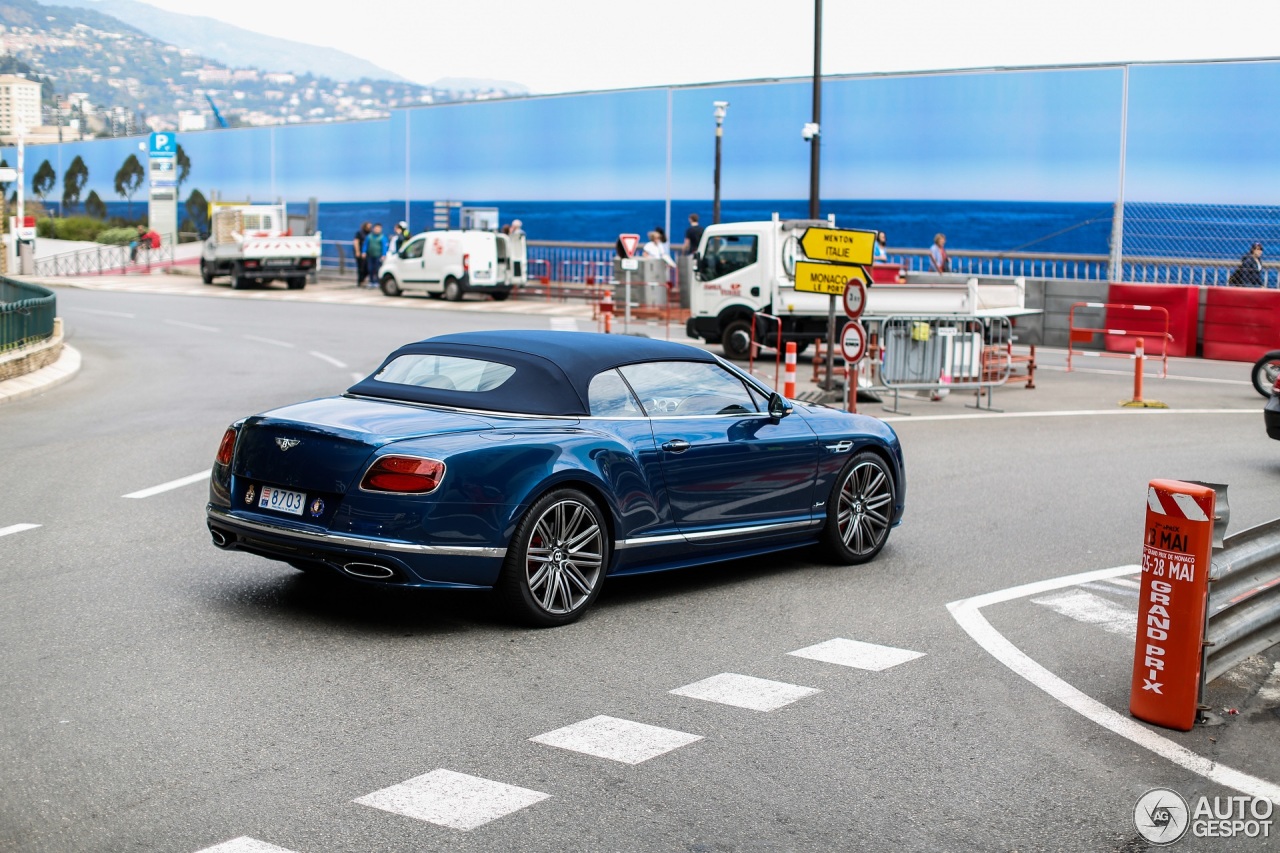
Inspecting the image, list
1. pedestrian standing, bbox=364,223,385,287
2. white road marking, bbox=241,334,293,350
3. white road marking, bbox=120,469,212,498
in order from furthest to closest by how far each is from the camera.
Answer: pedestrian standing, bbox=364,223,385,287, white road marking, bbox=241,334,293,350, white road marking, bbox=120,469,212,498

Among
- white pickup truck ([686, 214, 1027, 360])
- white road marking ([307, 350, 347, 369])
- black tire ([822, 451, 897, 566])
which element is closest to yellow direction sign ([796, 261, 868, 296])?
white pickup truck ([686, 214, 1027, 360])

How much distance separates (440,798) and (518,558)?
221 cm

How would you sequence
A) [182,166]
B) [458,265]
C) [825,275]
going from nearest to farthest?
1. [825,275]
2. [458,265]
3. [182,166]

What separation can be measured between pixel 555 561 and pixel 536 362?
1.15m

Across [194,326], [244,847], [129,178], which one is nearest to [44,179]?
[129,178]

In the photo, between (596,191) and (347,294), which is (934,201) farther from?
(347,294)

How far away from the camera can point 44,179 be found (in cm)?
8700

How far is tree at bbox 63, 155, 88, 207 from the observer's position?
83.1 metres

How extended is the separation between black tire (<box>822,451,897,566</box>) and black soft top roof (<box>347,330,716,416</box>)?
1.23 m

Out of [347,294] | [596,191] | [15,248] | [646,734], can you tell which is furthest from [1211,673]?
[15,248]

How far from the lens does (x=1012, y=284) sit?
21.0 m

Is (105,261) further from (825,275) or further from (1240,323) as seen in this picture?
(825,275)

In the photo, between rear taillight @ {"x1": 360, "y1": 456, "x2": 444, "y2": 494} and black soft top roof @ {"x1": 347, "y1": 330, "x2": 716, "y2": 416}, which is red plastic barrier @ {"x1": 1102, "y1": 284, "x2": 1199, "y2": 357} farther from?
rear taillight @ {"x1": 360, "y1": 456, "x2": 444, "y2": 494}

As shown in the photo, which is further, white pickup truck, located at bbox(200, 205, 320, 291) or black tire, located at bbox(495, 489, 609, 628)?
white pickup truck, located at bbox(200, 205, 320, 291)
